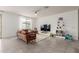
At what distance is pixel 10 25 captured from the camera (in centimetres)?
591

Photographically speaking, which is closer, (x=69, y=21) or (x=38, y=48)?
(x=38, y=48)

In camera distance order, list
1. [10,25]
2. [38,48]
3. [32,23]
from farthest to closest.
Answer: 1. [32,23]
2. [10,25]
3. [38,48]

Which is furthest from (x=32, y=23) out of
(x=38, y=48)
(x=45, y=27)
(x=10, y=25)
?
(x=38, y=48)

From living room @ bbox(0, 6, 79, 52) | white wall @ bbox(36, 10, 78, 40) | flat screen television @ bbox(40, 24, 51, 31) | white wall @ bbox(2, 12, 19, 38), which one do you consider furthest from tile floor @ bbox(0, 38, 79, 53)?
flat screen television @ bbox(40, 24, 51, 31)

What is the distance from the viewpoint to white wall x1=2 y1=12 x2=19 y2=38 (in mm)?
5723

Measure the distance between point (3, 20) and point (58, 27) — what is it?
4.66 metres

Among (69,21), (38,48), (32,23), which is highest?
(69,21)

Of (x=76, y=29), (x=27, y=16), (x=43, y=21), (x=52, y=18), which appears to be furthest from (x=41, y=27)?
(x=76, y=29)

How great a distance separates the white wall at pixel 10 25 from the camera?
225 inches

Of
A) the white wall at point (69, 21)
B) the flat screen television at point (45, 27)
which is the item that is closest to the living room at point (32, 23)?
the white wall at point (69, 21)

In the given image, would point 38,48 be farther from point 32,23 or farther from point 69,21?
point 69,21

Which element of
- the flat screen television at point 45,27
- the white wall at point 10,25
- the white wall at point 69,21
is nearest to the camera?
the white wall at point 10,25

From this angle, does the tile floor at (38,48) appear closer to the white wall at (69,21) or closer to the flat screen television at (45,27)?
the white wall at (69,21)
